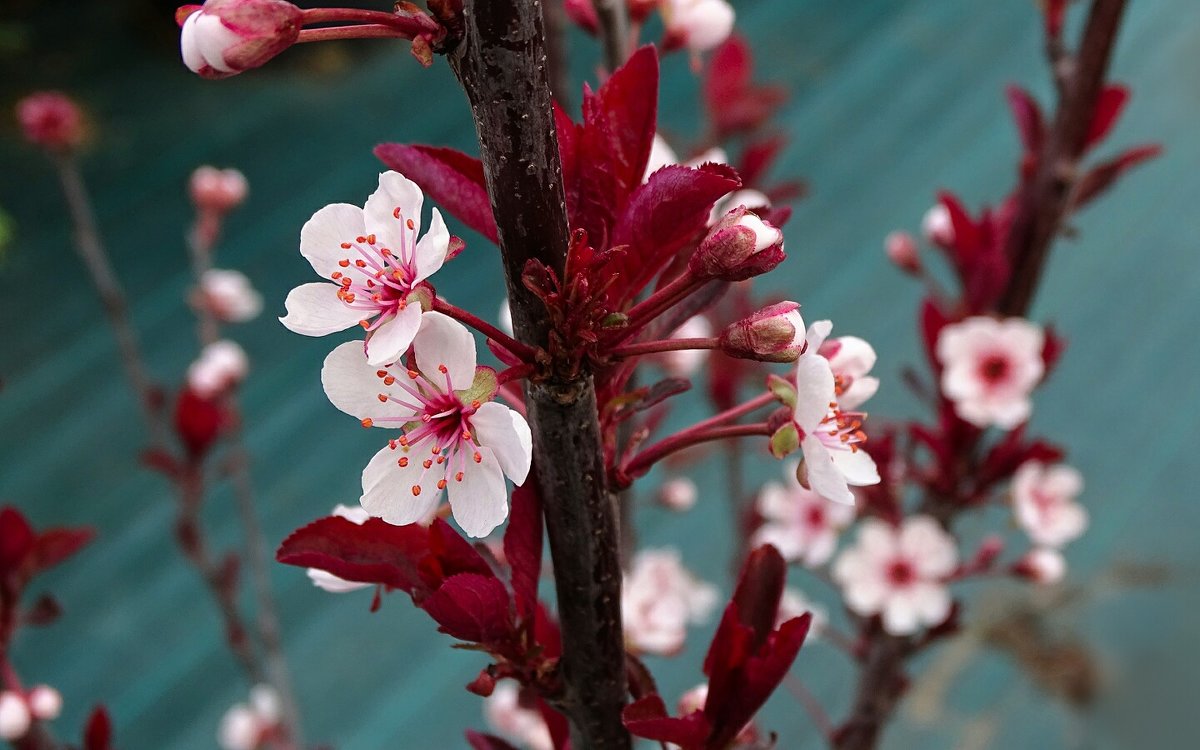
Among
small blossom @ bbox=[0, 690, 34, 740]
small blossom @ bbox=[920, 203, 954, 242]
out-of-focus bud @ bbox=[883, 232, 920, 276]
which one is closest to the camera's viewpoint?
small blossom @ bbox=[0, 690, 34, 740]

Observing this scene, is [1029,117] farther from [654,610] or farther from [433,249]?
[433,249]

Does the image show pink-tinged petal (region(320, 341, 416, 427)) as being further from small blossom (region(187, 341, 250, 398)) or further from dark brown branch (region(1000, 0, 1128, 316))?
small blossom (region(187, 341, 250, 398))

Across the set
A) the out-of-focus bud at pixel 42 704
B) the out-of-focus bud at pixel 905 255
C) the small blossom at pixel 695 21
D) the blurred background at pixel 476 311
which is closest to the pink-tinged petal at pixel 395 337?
the small blossom at pixel 695 21

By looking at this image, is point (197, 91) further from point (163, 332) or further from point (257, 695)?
point (257, 695)

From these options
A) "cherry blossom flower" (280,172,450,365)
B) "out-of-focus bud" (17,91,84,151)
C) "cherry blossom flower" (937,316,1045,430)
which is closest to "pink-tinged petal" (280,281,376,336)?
"cherry blossom flower" (280,172,450,365)

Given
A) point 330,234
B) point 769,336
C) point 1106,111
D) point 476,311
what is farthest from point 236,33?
point 476,311

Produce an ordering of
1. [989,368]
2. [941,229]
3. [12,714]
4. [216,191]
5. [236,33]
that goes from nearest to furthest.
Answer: [236,33] < [12,714] < [989,368] < [941,229] < [216,191]
